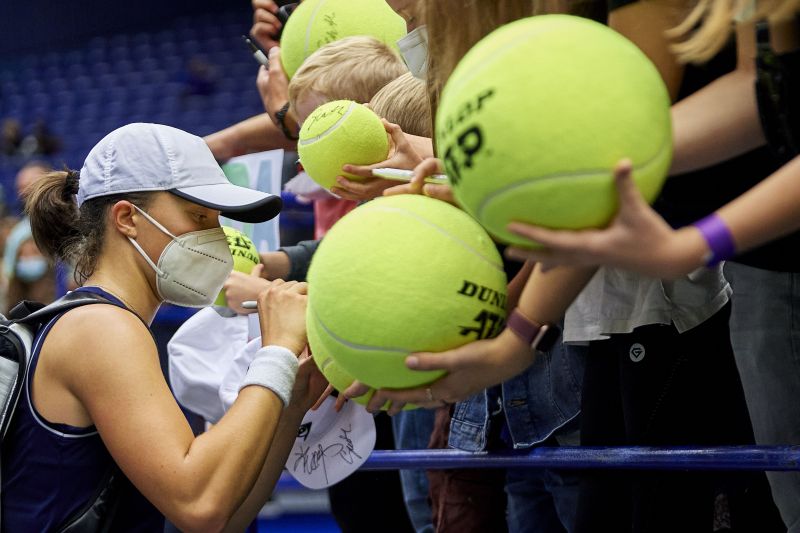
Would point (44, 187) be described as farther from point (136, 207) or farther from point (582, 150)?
point (582, 150)

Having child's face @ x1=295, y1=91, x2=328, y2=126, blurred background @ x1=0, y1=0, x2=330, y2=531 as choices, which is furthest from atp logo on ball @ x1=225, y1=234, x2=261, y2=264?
blurred background @ x1=0, y1=0, x2=330, y2=531

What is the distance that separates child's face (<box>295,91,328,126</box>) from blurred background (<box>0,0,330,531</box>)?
28.1 ft

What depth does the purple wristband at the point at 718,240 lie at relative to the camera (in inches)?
46.3

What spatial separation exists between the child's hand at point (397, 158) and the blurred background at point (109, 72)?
30.2ft

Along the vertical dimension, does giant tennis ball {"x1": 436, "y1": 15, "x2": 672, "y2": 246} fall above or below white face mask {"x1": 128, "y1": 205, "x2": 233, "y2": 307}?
above

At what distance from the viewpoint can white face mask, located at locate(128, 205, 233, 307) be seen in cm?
217

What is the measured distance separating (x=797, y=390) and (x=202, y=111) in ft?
37.5

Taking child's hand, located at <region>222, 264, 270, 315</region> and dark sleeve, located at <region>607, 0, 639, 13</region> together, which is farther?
child's hand, located at <region>222, 264, 270, 315</region>

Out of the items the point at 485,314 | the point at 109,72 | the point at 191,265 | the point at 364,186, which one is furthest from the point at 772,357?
→ the point at 109,72

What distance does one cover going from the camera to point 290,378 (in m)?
2.02

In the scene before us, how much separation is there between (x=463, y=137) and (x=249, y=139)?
2583 millimetres

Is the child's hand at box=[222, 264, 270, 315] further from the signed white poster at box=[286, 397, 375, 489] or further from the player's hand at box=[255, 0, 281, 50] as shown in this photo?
the player's hand at box=[255, 0, 281, 50]

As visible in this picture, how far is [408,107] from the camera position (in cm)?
248

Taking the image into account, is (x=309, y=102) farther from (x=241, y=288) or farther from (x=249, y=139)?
(x=249, y=139)
